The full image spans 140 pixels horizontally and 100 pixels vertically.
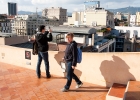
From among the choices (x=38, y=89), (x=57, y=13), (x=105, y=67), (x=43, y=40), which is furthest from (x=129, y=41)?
(x=57, y=13)

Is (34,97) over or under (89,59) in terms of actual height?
under

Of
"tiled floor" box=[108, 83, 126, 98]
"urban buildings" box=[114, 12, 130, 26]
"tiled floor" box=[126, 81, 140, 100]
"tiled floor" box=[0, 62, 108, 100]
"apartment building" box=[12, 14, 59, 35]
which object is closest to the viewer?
"tiled floor" box=[126, 81, 140, 100]

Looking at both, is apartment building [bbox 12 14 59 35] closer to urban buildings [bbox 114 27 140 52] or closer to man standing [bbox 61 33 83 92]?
urban buildings [bbox 114 27 140 52]

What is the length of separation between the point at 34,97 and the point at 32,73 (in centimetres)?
181

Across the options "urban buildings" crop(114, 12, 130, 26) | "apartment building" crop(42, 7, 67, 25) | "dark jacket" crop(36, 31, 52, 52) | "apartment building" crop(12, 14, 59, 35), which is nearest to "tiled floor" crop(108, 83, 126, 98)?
"dark jacket" crop(36, 31, 52, 52)

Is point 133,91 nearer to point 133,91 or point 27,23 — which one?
point 133,91

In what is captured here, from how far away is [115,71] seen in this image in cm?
470

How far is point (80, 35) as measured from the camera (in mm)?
27297

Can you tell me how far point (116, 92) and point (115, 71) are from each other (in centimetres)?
72

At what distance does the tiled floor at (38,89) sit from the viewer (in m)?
4.21

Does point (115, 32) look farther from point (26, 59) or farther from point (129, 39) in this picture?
point (26, 59)

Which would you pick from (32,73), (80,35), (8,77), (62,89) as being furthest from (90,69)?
(80,35)

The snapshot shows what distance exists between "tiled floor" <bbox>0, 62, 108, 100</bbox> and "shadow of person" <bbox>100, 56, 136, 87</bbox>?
32 cm

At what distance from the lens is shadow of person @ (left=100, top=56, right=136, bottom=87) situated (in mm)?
4570
